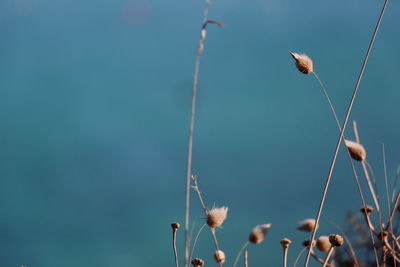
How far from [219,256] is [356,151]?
45 centimetres

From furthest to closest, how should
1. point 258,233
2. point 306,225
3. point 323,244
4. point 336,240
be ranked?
1. point 306,225
2. point 323,244
3. point 258,233
4. point 336,240

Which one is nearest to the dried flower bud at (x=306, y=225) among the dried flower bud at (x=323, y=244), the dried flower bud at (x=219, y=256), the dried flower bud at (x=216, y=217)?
the dried flower bud at (x=323, y=244)

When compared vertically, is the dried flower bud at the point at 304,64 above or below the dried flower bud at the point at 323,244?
above

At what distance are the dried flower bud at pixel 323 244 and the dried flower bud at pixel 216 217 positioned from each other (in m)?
0.39

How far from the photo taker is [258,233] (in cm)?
126

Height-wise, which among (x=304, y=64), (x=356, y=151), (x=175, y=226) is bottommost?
(x=175, y=226)

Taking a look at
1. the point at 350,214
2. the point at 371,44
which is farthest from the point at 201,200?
the point at 350,214

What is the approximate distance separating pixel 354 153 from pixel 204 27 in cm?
55

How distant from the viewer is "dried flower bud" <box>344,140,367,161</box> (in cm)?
129

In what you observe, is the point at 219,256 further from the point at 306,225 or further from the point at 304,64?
the point at 304,64

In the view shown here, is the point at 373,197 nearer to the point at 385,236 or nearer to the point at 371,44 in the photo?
the point at 385,236

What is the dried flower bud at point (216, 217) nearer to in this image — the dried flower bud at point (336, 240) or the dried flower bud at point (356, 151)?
the dried flower bud at point (336, 240)

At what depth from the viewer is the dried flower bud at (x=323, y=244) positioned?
1397mm

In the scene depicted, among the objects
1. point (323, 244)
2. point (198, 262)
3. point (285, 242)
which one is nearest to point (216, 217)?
point (198, 262)
